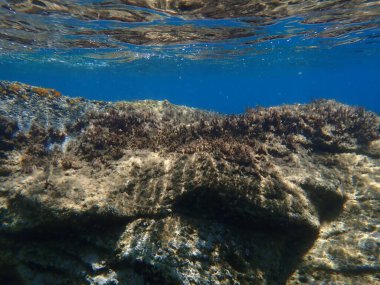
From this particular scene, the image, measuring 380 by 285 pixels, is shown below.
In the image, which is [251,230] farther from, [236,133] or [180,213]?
[236,133]

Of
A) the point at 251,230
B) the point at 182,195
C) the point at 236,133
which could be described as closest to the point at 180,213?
the point at 182,195

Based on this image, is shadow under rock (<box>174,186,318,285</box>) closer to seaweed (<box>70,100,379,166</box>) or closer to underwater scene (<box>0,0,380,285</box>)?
underwater scene (<box>0,0,380,285</box>)

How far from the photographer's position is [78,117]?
8.63 meters

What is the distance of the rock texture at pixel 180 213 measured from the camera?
4.64 metres

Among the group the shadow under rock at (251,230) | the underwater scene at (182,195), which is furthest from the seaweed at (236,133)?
the shadow under rock at (251,230)

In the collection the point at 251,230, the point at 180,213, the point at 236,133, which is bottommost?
the point at 180,213

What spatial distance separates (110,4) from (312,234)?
13.4m

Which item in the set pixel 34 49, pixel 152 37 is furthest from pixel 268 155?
pixel 34 49

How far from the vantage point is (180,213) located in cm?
506

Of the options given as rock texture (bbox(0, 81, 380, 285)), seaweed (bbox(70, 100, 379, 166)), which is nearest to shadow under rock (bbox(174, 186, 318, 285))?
rock texture (bbox(0, 81, 380, 285))

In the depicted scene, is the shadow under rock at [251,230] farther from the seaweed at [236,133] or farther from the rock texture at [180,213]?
the seaweed at [236,133]

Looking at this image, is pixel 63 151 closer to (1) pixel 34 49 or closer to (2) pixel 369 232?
(2) pixel 369 232

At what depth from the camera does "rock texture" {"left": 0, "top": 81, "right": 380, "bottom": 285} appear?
4.64 metres

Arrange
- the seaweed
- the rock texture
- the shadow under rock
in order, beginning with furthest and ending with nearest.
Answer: the seaweed < the shadow under rock < the rock texture
